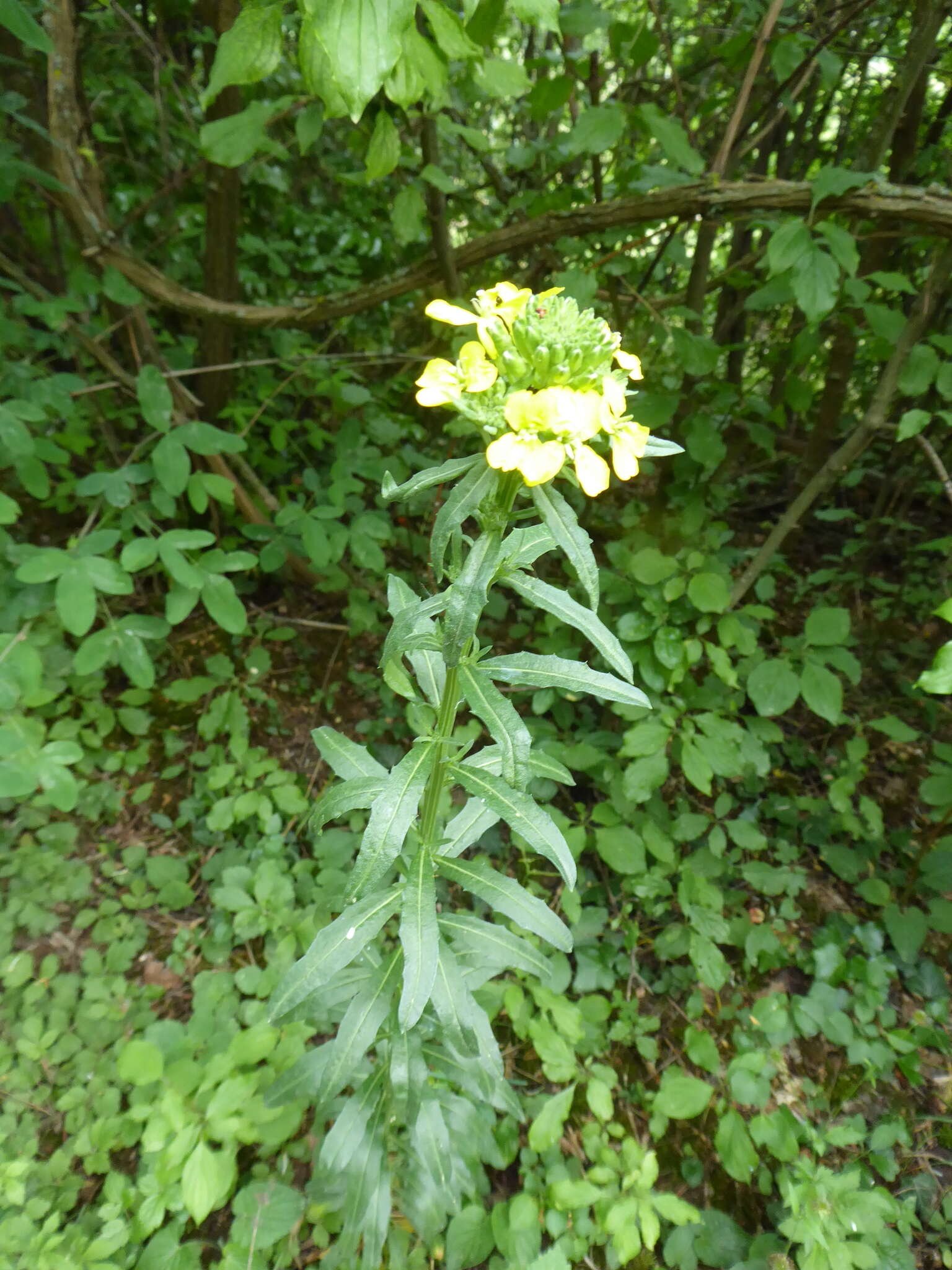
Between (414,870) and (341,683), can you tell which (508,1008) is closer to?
(414,870)

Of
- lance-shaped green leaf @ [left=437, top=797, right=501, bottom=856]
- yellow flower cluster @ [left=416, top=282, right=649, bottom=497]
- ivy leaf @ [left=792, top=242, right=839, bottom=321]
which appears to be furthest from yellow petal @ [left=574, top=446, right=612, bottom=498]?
ivy leaf @ [left=792, top=242, right=839, bottom=321]

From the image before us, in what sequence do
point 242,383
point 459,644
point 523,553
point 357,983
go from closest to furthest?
point 459,644 < point 523,553 < point 357,983 < point 242,383

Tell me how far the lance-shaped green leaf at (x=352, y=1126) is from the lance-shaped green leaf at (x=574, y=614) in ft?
4.46

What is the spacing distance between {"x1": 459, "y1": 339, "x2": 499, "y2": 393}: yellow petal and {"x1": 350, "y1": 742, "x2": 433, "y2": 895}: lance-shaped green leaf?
68 cm

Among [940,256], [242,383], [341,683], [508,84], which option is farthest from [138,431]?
[940,256]

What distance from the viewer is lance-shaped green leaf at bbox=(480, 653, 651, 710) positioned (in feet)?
4.11

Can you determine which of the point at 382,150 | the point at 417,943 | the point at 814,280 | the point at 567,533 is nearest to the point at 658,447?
the point at 567,533

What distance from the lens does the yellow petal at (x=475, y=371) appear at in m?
1.02

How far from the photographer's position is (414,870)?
1.44 m

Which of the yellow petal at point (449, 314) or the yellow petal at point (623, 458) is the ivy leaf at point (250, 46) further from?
the yellow petal at point (623, 458)

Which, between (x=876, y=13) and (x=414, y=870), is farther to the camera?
(x=876, y=13)

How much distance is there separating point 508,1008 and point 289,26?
363 centimetres

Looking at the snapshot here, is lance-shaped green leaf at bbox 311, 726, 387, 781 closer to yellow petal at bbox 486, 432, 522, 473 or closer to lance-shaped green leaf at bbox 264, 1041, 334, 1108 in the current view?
lance-shaped green leaf at bbox 264, 1041, 334, 1108

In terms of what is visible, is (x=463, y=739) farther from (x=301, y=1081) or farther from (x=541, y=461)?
(x=301, y=1081)
